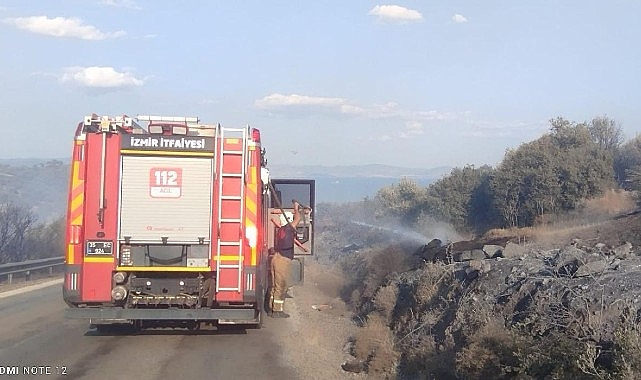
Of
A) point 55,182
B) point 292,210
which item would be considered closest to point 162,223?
point 292,210

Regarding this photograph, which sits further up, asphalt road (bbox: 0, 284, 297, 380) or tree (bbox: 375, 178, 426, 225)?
tree (bbox: 375, 178, 426, 225)

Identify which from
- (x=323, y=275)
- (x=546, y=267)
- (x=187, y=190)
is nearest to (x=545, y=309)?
(x=546, y=267)

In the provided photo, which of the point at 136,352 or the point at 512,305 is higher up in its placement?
the point at 512,305

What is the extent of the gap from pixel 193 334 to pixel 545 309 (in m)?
6.05

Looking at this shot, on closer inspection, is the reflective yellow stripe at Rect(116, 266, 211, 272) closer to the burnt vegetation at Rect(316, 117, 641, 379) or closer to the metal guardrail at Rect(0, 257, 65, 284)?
the burnt vegetation at Rect(316, 117, 641, 379)

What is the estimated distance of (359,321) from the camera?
16.1 metres

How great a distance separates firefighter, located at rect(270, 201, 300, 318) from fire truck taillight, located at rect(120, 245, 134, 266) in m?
3.98

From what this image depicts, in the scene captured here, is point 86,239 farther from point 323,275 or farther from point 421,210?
point 421,210

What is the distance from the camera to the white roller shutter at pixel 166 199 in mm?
11344

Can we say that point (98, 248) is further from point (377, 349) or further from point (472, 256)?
point (472, 256)

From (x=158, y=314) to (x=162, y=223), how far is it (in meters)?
1.37

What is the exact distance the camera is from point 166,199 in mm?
11438

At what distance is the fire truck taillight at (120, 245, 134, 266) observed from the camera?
1130 centimetres

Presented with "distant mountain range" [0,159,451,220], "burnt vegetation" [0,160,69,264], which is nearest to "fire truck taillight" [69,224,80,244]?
"burnt vegetation" [0,160,69,264]
